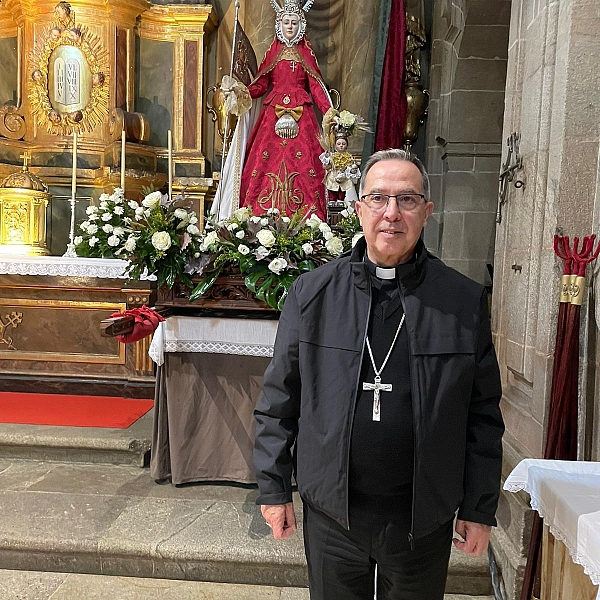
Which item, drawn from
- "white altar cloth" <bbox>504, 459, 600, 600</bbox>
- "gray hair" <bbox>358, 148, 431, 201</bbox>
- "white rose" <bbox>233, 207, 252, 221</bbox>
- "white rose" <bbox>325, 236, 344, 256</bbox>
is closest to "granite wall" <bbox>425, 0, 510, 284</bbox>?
"white rose" <bbox>325, 236, 344, 256</bbox>

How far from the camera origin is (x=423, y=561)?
1651 millimetres

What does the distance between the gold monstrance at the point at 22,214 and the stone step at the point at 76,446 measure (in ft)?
8.63

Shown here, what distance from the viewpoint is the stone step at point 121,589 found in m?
2.74

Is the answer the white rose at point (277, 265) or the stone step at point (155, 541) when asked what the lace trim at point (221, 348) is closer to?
the white rose at point (277, 265)

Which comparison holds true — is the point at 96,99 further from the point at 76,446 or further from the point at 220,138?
the point at 76,446

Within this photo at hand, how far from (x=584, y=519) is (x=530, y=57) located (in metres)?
2.27

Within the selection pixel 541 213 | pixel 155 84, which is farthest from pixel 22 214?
pixel 541 213

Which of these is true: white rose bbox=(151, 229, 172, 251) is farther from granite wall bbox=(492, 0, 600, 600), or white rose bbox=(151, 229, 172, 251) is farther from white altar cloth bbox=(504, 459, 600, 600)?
white altar cloth bbox=(504, 459, 600, 600)

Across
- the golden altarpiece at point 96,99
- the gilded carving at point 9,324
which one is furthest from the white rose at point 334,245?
the golden altarpiece at point 96,99

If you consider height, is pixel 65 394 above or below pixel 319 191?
below

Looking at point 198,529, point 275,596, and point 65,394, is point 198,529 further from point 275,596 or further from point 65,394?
point 65,394

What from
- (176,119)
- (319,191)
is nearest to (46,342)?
(319,191)

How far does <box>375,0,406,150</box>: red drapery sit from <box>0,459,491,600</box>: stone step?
13.6 ft

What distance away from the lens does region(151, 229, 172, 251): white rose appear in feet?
10.5
